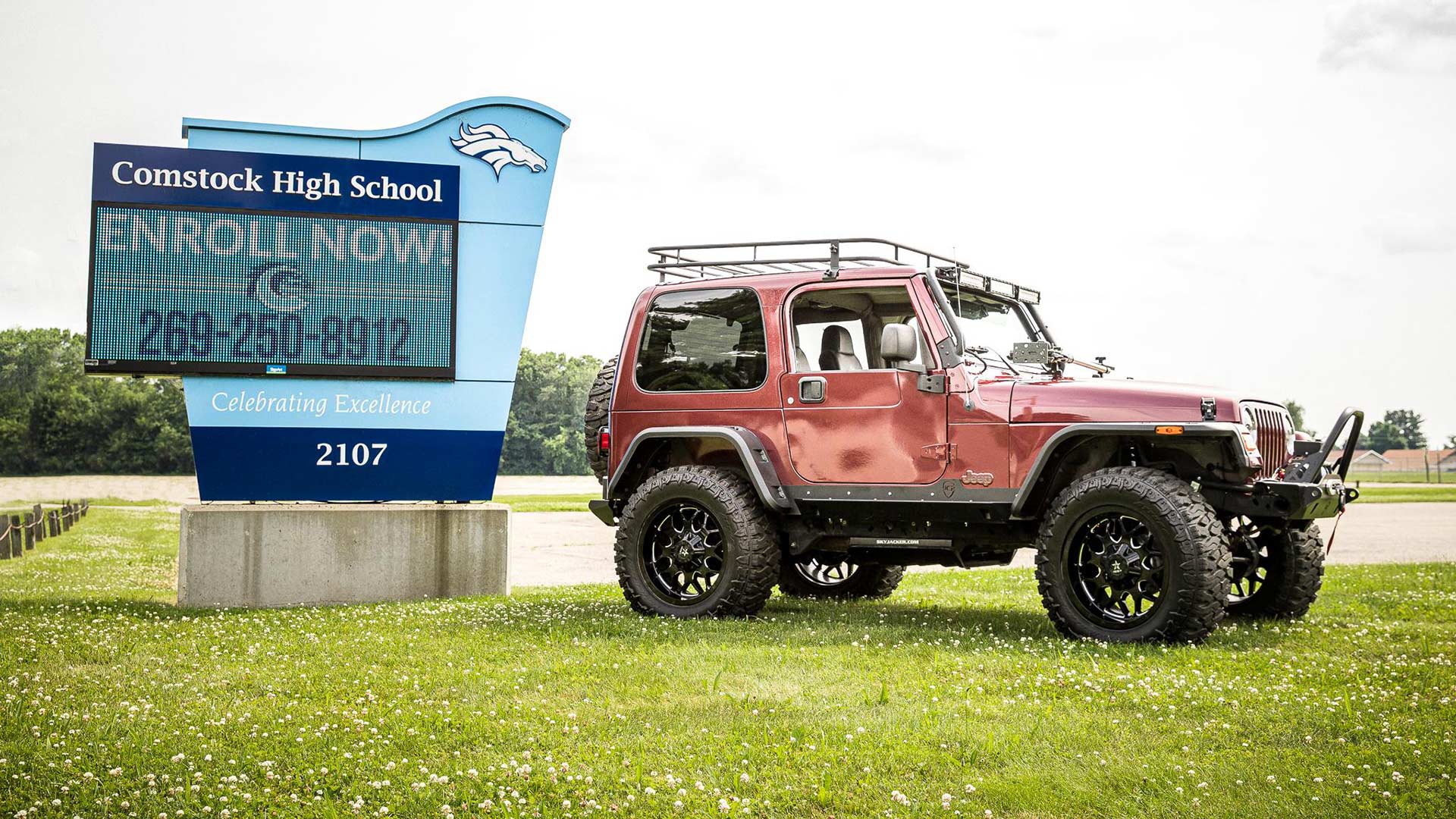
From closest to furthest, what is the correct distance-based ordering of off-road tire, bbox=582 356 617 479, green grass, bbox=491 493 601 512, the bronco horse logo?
off-road tire, bbox=582 356 617 479 < the bronco horse logo < green grass, bbox=491 493 601 512

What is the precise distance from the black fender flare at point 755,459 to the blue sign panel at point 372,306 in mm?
2508

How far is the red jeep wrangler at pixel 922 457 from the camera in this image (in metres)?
7.96

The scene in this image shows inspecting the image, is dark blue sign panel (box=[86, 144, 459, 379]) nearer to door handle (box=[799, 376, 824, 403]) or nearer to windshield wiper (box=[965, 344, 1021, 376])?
door handle (box=[799, 376, 824, 403])

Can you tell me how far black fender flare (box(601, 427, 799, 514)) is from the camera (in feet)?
29.9

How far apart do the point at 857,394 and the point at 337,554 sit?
5.45 m

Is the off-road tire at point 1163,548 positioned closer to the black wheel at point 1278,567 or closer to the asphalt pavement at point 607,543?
the black wheel at point 1278,567

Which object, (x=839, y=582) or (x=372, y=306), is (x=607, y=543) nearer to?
(x=372, y=306)

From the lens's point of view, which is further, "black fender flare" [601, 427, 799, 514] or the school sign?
A: the school sign

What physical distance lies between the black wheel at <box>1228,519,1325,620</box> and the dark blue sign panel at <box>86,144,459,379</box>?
23.6 ft

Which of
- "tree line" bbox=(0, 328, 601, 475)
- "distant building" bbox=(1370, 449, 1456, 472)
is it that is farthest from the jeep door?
"distant building" bbox=(1370, 449, 1456, 472)

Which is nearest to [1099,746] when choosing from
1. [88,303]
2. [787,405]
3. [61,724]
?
[787,405]

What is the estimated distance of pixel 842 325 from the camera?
9500 mm

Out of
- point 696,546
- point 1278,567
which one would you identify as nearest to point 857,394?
point 696,546

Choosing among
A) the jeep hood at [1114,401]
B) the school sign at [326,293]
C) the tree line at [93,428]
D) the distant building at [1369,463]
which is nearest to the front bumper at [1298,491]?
the jeep hood at [1114,401]
